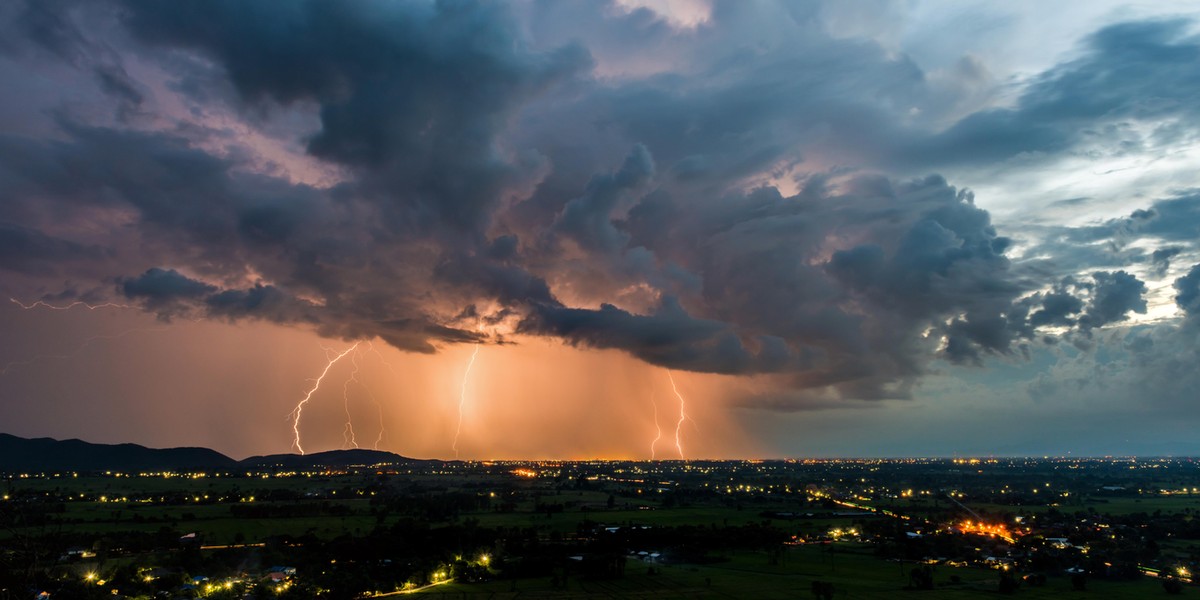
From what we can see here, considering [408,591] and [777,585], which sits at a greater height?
[777,585]

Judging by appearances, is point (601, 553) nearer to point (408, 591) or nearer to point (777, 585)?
point (777, 585)

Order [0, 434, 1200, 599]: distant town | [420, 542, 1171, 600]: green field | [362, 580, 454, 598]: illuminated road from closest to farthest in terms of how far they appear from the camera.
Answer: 1. [362, 580, 454, 598]: illuminated road
2. [420, 542, 1171, 600]: green field
3. [0, 434, 1200, 599]: distant town

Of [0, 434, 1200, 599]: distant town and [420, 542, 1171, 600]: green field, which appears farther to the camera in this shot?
[0, 434, 1200, 599]: distant town

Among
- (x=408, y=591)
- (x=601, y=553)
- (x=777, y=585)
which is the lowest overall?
(x=601, y=553)

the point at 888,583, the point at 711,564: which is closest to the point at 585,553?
the point at 711,564

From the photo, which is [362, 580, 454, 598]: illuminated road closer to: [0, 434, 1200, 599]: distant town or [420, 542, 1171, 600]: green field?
[0, 434, 1200, 599]: distant town

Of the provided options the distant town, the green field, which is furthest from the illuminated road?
the green field

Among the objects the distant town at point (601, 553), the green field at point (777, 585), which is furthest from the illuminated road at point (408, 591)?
the green field at point (777, 585)

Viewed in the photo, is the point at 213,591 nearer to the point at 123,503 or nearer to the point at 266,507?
the point at 266,507

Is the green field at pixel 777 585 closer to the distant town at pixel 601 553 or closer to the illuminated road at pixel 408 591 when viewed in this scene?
the distant town at pixel 601 553

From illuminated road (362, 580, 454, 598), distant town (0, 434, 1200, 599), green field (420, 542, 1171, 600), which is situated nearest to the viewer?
illuminated road (362, 580, 454, 598)

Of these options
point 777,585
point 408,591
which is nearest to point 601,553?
point 777,585
